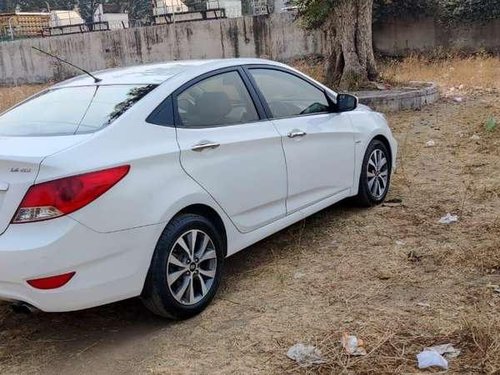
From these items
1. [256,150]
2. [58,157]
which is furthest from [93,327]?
[256,150]

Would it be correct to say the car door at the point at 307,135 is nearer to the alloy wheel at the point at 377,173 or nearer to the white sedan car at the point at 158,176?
the white sedan car at the point at 158,176

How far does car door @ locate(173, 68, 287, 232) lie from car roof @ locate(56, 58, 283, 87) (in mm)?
89

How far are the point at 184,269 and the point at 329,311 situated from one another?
0.93 metres

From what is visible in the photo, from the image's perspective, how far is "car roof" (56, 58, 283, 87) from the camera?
157 inches

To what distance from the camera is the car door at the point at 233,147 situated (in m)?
3.70

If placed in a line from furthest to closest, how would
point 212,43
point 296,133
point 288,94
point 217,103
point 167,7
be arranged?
point 167,7, point 212,43, point 288,94, point 296,133, point 217,103

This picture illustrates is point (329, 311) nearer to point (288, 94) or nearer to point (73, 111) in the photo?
point (288, 94)

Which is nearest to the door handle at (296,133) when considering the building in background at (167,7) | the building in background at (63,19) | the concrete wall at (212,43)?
the concrete wall at (212,43)

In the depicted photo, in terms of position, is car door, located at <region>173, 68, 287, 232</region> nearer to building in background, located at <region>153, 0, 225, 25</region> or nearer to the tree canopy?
the tree canopy

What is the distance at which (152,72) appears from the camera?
415 cm

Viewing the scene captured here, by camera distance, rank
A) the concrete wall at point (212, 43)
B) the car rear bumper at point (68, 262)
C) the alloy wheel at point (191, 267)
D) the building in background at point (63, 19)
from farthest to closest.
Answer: the building in background at point (63, 19) → the concrete wall at point (212, 43) → the alloy wheel at point (191, 267) → the car rear bumper at point (68, 262)

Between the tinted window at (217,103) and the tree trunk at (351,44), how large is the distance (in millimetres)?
8207

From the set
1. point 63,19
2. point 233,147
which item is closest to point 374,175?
point 233,147

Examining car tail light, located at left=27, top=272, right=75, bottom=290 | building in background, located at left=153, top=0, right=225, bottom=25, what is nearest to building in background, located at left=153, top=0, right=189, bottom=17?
building in background, located at left=153, top=0, right=225, bottom=25
